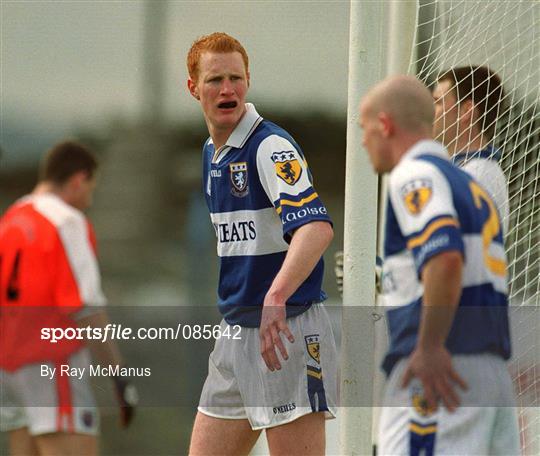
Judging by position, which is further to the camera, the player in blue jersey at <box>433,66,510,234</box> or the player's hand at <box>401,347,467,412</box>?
the player in blue jersey at <box>433,66,510,234</box>

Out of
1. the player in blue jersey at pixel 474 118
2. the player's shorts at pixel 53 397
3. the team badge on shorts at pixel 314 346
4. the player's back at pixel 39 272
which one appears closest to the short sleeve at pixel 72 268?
the player's back at pixel 39 272

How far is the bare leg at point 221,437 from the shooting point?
363 centimetres

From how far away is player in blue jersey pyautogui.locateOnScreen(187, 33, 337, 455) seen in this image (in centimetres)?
348

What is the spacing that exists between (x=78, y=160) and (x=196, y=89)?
1.97 ft

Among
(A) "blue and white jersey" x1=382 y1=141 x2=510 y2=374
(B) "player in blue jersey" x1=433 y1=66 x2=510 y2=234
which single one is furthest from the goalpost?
(A) "blue and white jersey" x1=382 y1=141 x2=510 y2=374

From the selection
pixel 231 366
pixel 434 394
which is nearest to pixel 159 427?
pixel 231 366

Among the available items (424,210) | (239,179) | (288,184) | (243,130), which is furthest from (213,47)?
(424,210)

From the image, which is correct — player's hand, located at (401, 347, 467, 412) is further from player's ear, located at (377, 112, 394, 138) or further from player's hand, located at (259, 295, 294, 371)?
player's hand, located at (259, 295, 294, 371)

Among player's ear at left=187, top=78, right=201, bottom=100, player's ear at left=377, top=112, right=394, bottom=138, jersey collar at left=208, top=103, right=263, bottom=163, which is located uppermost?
player's ear at left=187, top=78, right=201, bottom=100

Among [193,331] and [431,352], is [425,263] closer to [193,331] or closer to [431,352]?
[431,352]

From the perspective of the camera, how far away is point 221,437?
364cm

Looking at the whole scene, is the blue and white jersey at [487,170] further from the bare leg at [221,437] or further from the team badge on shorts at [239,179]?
the bare leg at [221,437]

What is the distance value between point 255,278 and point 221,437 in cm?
53

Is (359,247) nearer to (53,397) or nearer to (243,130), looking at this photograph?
(243,130)
